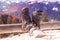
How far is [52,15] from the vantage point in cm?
140

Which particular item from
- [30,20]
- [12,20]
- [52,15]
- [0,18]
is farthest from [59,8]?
[0,18]

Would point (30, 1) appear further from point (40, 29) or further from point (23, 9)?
point (40, 29)

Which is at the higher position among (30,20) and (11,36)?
(30,20)

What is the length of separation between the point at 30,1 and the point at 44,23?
265 millimetres

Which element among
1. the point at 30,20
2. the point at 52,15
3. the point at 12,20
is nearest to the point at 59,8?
the point at 52,15

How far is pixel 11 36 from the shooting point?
1356 millimetres

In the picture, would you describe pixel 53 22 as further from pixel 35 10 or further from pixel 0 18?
pixel 0 18

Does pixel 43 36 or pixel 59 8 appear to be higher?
pixel 59 8

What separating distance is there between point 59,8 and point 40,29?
0.96ft

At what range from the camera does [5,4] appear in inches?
53.7

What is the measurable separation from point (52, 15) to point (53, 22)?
0.07 metres

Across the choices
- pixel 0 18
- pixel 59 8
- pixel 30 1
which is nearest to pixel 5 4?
pixel 0 18

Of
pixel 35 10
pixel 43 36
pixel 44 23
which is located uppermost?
pixel 35 10

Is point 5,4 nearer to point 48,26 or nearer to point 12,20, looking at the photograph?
point 12,20
